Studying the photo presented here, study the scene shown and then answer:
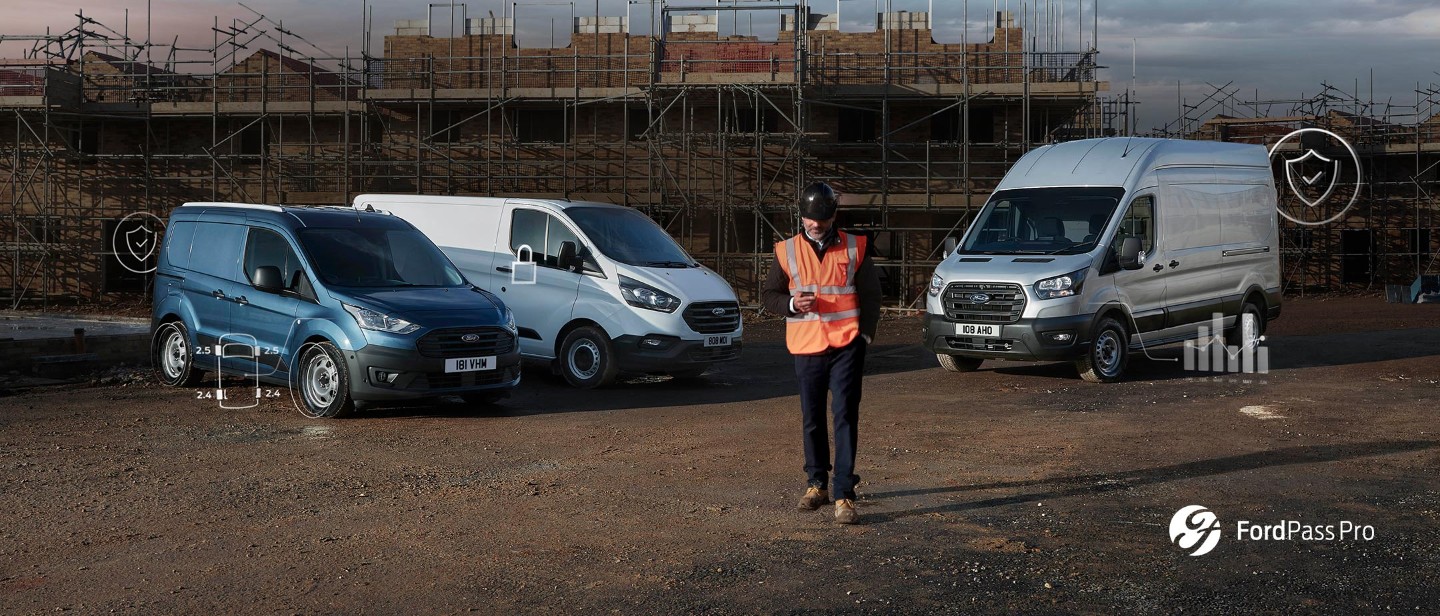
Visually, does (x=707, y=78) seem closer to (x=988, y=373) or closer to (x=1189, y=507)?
(x=988, y=373)

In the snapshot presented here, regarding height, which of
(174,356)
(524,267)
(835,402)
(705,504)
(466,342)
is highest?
(524,267)

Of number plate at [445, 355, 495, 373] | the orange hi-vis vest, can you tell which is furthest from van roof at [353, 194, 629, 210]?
the orange hi-vis vest

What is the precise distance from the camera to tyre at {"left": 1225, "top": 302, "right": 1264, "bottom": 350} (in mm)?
15273

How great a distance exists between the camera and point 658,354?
12.7m

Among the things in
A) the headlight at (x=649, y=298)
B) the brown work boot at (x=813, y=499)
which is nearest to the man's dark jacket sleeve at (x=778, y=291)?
the brown work boot at (x=813, y=499)

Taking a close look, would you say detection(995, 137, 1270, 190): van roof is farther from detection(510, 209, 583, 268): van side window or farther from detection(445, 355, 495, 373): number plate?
detection(445, 355, 495, 373): number plate

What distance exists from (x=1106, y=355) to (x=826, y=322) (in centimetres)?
739

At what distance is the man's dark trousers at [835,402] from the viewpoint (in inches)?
265

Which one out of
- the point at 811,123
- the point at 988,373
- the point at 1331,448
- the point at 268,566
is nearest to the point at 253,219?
the point at 268,566

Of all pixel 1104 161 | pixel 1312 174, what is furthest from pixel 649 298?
pixel 1312 174

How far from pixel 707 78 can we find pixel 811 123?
385 centimetres

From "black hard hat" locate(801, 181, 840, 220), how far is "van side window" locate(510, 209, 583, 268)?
661 centimetres

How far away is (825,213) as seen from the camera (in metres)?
6.77

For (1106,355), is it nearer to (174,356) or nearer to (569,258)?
(569,258)
